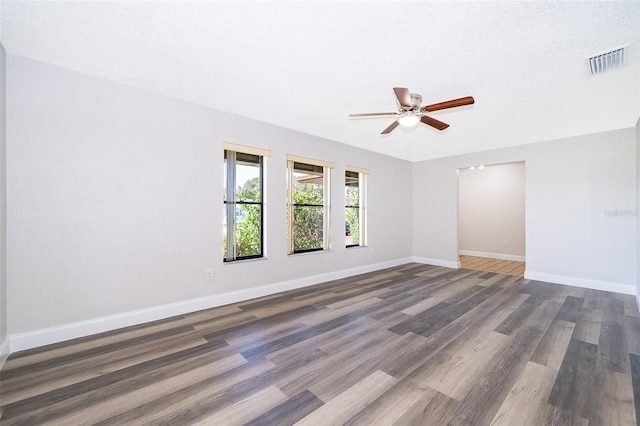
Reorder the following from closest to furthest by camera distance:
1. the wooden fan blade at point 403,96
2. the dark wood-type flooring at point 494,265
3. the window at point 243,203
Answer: the wooden fan blade at point 403,96 → the window at point 243,203 → the dark wood-type flooring at point 494,265

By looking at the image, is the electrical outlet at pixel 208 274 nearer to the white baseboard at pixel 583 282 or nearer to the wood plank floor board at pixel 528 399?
the wood plank floor board at pixel 528 399

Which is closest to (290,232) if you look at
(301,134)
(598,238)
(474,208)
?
(301,134)

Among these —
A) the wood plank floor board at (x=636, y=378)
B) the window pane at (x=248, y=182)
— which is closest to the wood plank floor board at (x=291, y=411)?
the wood plank floor board at (x=636, y=378)

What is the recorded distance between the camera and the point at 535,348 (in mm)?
2406

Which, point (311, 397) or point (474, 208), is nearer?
point (311, 397)

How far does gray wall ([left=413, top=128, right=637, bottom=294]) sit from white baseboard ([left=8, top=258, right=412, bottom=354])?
426 centimetres

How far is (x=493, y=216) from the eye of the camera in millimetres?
7305

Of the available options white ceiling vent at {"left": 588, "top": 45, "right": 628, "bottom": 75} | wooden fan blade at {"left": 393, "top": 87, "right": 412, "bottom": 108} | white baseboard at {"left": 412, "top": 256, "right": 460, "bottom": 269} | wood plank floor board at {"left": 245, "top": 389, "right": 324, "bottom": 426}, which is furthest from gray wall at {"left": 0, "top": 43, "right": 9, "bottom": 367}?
white baseboard at {"left": 412, "top": 256, "right": 460, "bottom": 269}

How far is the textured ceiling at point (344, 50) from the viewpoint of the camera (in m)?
1.80

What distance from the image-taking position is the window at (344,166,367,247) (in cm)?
532

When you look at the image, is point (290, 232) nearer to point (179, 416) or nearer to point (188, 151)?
point (188, 151)

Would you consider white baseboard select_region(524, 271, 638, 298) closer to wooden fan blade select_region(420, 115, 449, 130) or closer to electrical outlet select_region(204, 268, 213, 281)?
wooden fan blade select_region(420, 115, 449, 130)

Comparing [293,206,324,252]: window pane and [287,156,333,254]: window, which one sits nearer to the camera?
[287,156,333,254]: window

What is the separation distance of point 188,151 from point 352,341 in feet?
9.36
